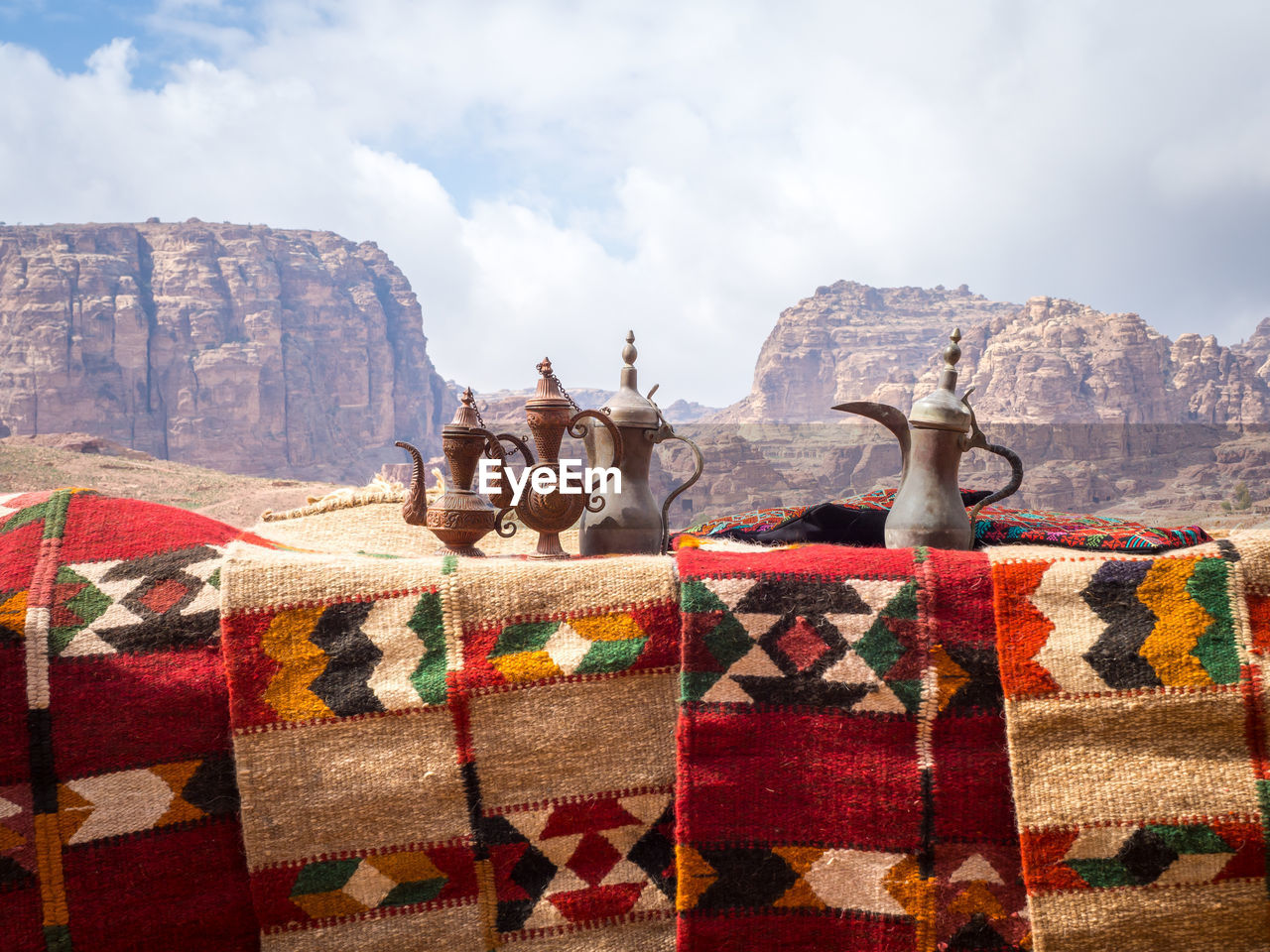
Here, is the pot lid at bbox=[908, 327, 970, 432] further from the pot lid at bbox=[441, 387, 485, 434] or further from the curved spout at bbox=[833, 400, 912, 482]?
the pot lid at bbox=[441, 387, 485, 434]

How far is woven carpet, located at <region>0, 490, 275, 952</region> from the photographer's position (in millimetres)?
1108

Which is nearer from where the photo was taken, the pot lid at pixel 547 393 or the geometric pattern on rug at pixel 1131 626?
the geometric pattern on rug at pixel 1131 626

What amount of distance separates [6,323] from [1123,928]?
66393mm

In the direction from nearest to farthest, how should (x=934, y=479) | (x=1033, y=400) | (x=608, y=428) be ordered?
1. (x=934, y=479)
2. (x=608, y=428)
3. (x=1033, y=400)

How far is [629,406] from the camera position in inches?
65.9

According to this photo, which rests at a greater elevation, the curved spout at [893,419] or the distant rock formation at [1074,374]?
the distant rock formation at [1074,374]

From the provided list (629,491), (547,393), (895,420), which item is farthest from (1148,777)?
(547,393)

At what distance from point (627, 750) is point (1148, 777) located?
705 mm

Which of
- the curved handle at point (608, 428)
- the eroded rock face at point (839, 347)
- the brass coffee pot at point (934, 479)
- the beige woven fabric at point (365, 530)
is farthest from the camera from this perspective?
the eroded rock face at point (839, 347)

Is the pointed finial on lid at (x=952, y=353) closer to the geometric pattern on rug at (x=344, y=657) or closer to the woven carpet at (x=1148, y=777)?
the woven carpet at (x=1148, y=777)

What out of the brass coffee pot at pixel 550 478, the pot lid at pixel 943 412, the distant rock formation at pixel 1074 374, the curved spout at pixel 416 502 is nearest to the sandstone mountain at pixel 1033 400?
the distant rock formation at pixel 1074 374

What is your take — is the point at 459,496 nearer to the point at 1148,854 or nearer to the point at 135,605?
the point at 135,605

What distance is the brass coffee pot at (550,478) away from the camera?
60.7 inches

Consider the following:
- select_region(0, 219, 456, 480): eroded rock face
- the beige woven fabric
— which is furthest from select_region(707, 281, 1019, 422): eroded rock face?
the beige woven fabric
